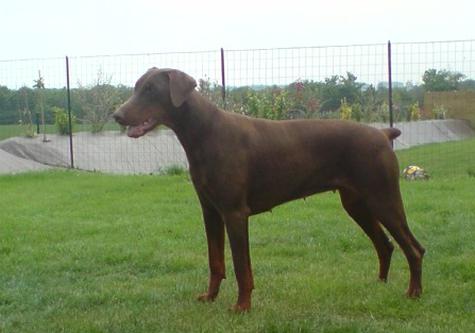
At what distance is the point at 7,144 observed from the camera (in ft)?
62.2

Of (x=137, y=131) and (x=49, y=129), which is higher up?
(x=137, y=131)

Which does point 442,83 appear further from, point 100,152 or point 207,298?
point 207,298

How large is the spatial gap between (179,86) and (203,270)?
2.07m

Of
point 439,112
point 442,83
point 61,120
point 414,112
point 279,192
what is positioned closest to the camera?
point 279,192

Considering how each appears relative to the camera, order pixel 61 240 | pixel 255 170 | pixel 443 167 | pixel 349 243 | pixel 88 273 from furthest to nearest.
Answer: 1. pixel 443 167
2. pixel 61 240
3. pixel 349 243
4. pixel 88 273
5. pixel 255 170

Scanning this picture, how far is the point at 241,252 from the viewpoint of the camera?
5113mm

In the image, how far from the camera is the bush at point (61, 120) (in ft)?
65.4

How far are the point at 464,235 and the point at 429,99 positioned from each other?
1861cm

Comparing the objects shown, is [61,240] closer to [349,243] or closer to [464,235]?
[349,243]

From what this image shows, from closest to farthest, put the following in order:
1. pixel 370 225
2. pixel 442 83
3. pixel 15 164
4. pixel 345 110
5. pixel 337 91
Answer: pixel 370 225 → pixel 15 164 → pixel 337 91 → pixel 345 110 → pixel 442 83

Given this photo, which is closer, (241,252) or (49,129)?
(241,252)

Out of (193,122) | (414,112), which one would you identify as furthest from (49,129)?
(193,122)

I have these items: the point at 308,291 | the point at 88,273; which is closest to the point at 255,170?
the point at 308,291

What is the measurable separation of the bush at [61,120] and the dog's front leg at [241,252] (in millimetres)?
15500
